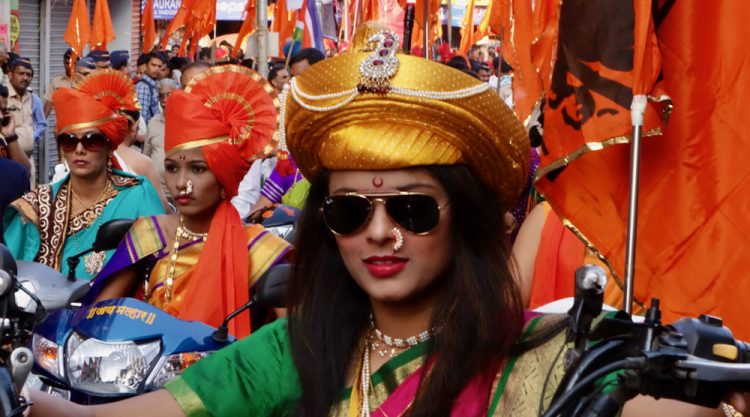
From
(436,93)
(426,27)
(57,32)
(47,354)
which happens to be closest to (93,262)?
(426,27)

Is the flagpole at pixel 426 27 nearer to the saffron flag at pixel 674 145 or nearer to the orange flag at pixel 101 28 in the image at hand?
the saffron flag at pixel 674 145

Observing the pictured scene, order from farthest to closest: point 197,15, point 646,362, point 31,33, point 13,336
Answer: point 31,33 < point 197,15 < point 13,336 < point 646,362

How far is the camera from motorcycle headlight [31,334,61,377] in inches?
182

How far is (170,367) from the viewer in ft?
15.3

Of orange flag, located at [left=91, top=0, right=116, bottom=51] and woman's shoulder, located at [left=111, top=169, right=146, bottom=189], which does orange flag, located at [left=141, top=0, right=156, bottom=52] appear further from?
woman's shoulder, located at [left=111, top=169, right=146, bottom=189]

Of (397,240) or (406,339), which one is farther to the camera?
(406,339)

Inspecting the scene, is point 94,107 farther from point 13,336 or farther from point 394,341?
point 13,336

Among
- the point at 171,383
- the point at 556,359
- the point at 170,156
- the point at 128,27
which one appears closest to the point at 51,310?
the point at 170,156

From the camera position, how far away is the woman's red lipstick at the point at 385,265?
3.07m

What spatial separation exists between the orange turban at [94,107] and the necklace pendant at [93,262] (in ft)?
2.88

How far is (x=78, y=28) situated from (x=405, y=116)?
17017 millimetres

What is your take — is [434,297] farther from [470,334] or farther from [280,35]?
[280,35]

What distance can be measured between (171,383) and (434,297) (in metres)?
0.61

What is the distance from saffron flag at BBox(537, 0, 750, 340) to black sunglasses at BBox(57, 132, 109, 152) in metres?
3.95
